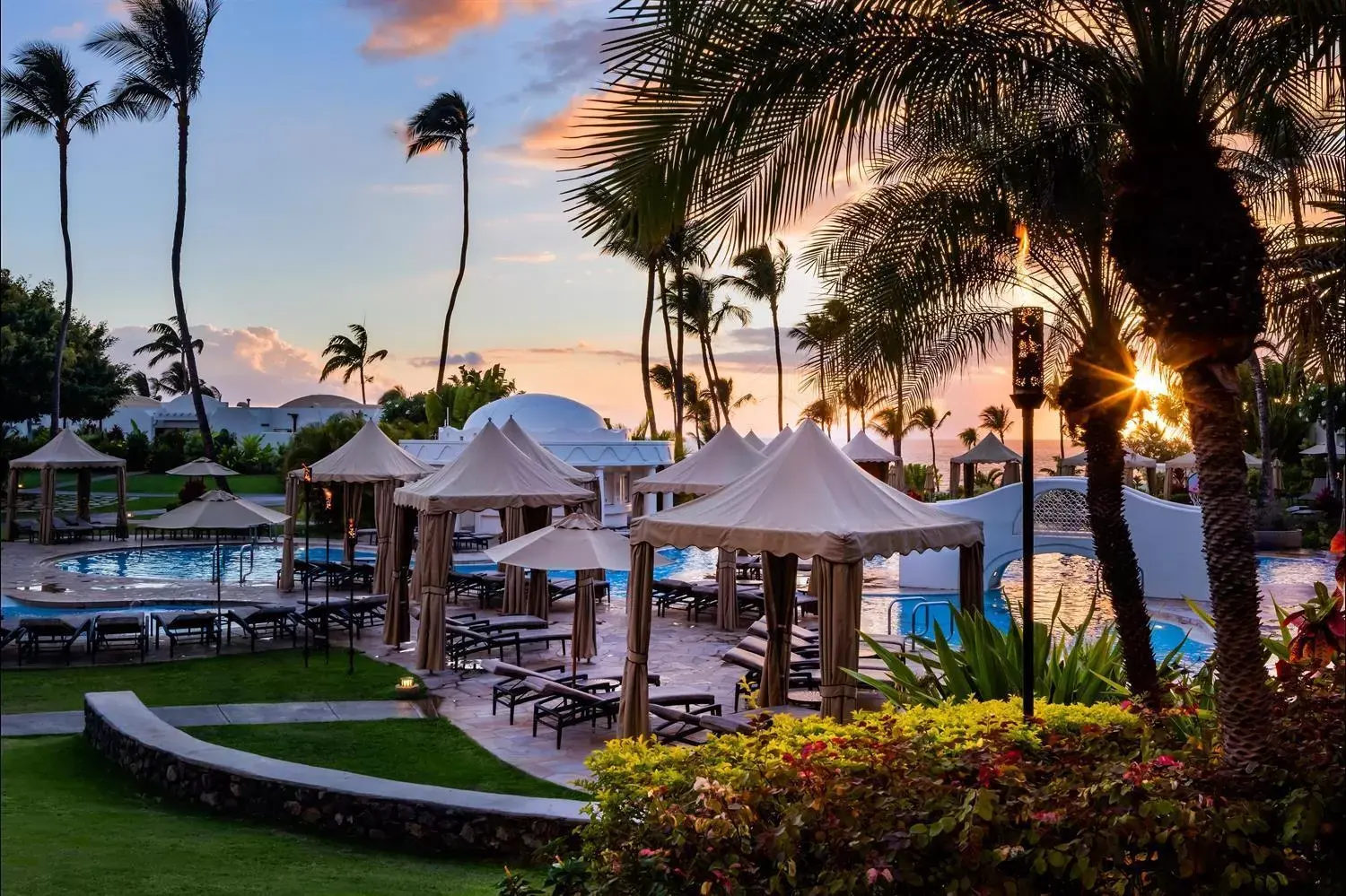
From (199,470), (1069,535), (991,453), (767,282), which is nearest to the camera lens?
(1069,535)

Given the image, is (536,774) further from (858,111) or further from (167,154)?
(167,154)

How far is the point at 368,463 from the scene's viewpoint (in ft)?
69.6

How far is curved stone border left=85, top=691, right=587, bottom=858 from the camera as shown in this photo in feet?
26.7

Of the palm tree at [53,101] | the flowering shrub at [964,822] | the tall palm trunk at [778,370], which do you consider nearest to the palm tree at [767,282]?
the tall palm trunk at [778,370]

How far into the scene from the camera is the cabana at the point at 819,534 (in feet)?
32.0

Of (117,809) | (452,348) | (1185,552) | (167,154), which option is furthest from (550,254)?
(452,348)

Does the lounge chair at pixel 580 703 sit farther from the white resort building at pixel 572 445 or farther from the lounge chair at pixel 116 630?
the white resort building at pixel 572 445

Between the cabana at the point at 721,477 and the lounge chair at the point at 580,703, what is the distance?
281 inches

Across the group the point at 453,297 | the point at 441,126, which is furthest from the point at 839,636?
the point at 453,297

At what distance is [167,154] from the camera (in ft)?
137

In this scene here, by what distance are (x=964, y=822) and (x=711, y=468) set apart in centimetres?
1545

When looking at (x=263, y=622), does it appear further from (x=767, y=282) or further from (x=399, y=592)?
(x=767, y=282)

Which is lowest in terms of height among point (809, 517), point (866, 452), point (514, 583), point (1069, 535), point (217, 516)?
point (514, 583)

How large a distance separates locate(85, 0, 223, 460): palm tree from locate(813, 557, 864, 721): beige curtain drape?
32264 millimetres
